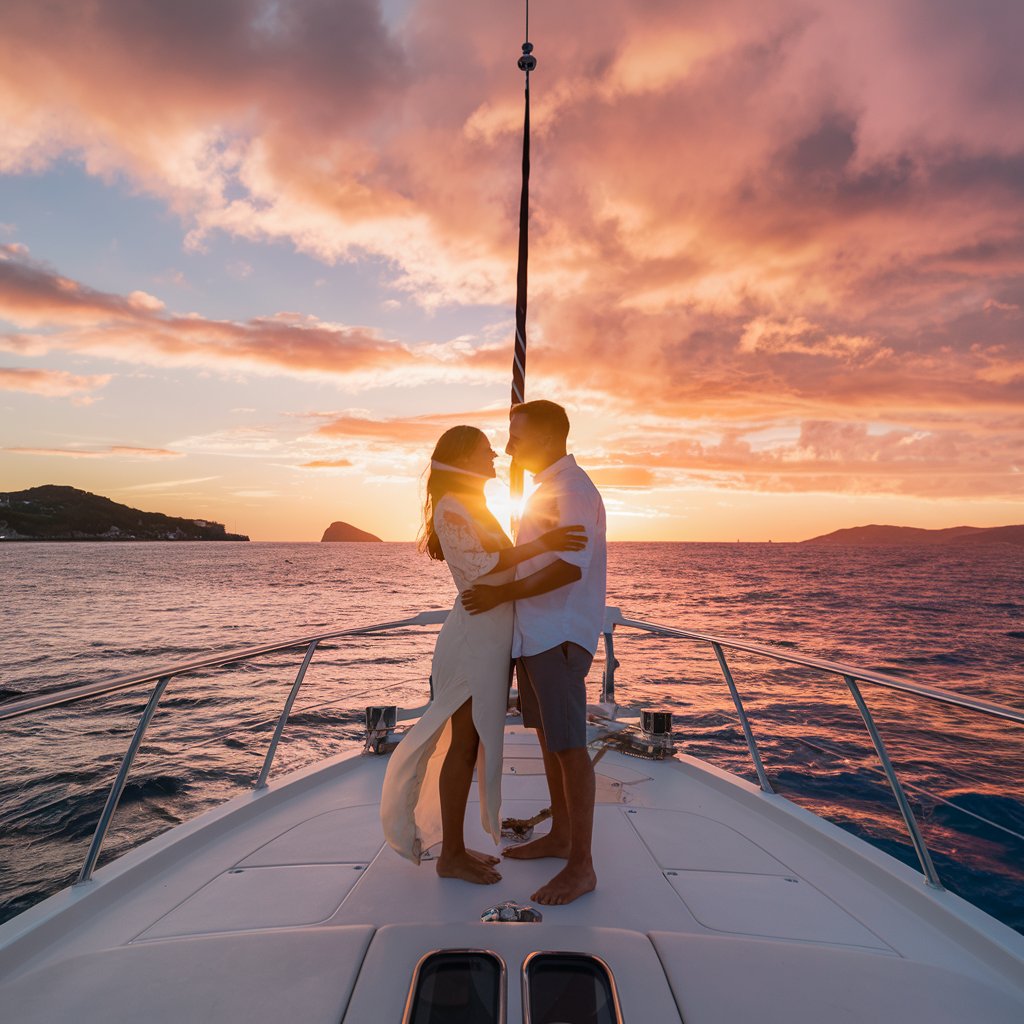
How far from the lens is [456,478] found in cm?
207

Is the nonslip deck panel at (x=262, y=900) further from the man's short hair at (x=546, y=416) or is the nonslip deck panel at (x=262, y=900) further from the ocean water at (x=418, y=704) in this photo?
the man's short hair at (x=546, y=416)

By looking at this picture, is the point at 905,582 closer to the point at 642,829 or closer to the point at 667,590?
the point at 667,590

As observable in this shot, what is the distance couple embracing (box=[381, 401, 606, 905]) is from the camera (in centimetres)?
199

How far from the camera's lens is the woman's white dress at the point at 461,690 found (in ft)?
6.57

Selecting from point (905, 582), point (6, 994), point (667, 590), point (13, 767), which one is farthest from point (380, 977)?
point (905, 582)

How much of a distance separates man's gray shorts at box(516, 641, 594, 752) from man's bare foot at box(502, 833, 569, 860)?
39 centimetres

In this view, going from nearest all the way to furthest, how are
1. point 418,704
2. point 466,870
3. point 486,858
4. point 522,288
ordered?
1. point 466,870
2. point 486,858
3. point 522,288
4. point 418,704

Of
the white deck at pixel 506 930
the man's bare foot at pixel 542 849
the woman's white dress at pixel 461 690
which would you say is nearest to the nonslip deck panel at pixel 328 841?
the white deck at pixel 506 930

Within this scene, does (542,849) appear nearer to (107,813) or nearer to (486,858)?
(486,858)

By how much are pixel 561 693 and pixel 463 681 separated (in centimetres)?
31

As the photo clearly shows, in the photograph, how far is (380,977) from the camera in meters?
1.41

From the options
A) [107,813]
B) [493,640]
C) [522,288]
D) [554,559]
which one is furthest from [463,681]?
[522,288]

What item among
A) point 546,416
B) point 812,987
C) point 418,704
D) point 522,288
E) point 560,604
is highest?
point 522,288

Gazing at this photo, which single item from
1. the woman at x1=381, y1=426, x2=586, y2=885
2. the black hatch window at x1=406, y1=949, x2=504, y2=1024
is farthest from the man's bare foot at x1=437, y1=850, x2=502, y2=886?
the black hatch window at x1=406, y1=949, x2=504, y2=1024
